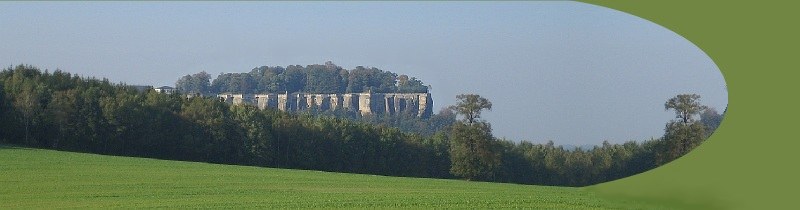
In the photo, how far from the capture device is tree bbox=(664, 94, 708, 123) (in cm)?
2345

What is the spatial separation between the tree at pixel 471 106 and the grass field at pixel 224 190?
316cm

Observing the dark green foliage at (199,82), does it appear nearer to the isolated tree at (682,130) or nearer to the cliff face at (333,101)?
the cliff face at (333,101)

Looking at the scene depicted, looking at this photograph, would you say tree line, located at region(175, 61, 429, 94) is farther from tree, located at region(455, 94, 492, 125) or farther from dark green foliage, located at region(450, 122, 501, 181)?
tree, located at region(455, 94, 492, 125)

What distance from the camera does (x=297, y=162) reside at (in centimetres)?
6100

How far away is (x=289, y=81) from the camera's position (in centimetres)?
8550

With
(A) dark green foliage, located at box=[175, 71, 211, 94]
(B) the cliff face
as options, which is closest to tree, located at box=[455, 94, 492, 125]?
(B) the cliff face

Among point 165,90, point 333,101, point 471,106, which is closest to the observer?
point 471,106

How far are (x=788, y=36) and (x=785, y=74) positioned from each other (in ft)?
2.65

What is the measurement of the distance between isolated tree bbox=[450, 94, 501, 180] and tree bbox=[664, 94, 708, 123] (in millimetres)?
11570

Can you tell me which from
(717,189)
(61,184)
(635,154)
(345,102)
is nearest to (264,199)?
(61,184)

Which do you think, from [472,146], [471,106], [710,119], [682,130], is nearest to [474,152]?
[472,146]

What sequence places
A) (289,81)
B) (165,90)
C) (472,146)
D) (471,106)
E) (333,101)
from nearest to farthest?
1. (471,106)
2. (472,146)
3. (165,90)
4. (289,81)
5. (333,101)

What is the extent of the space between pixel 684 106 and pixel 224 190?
14.4 meters

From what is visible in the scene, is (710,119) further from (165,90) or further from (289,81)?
(289,81)
